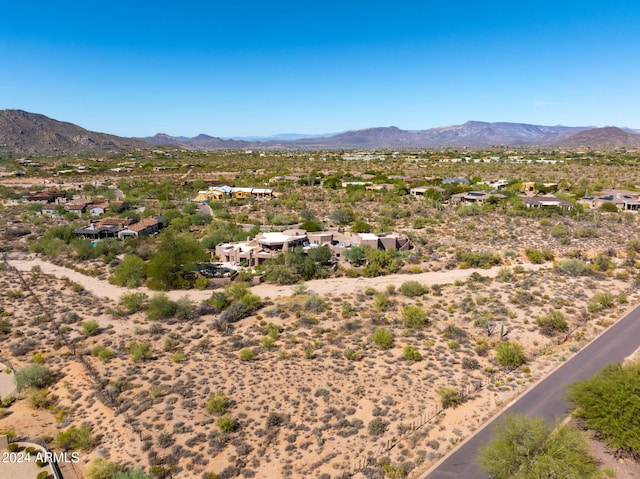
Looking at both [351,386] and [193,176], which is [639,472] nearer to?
[351,386]

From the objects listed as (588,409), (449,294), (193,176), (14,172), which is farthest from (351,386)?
(14,172)

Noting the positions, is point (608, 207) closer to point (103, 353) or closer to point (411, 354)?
point (411, 354)

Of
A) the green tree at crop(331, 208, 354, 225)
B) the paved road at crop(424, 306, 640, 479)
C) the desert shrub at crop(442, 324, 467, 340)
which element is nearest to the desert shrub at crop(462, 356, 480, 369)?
the desert shrub at crop(442, 324, 467, 340)

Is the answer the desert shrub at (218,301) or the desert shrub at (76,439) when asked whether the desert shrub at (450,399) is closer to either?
the desert shrub at (76,439)

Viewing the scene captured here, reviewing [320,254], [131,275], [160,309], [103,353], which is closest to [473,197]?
[320,254]

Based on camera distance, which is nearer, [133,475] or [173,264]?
[133,475]

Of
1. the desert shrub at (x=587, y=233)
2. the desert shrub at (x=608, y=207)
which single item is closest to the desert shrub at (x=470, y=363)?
the desert shrub at (x=587, y=233)
